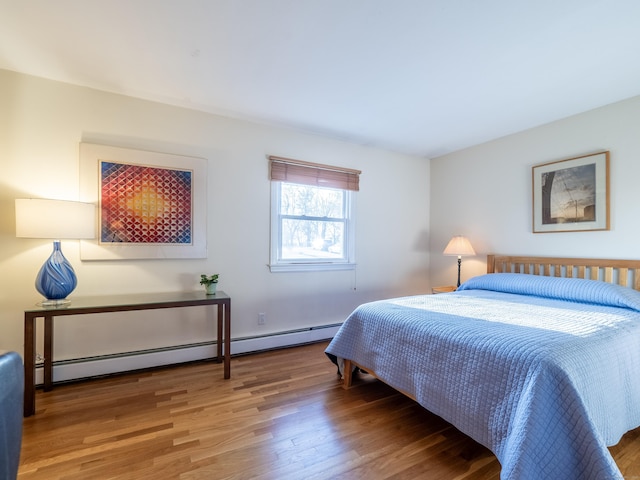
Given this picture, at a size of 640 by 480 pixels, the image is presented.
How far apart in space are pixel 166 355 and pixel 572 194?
392cm

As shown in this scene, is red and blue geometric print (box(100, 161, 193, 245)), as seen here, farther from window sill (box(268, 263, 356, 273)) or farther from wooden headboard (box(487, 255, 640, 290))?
wooden headboard (box(487, 255, 640, 290))

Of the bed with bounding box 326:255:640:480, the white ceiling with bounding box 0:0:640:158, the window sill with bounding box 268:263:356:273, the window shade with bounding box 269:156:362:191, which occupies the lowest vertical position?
the bed with bounding box 326:255:640:480

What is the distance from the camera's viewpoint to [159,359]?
2467 millimetres

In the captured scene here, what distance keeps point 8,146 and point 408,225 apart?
3.86 m

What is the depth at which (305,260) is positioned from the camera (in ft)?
10.3

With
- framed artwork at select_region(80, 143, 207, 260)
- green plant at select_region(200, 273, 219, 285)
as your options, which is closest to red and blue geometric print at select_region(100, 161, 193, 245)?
framed artwork at select_region(80, 143, 207, 260)

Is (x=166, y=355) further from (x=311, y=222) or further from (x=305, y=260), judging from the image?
(x=311, y=222)

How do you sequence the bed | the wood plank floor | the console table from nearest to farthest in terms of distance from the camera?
the bed < the wood plank floor < the console table

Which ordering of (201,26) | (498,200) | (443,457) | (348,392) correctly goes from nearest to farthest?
1. (443,457)
2. (201,26)
3. (348,392)
4. (498,200)

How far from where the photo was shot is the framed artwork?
2256mm

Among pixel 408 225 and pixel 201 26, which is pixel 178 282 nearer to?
pixel 201 26

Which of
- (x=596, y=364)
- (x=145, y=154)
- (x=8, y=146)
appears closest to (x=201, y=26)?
(x=145, y=154)

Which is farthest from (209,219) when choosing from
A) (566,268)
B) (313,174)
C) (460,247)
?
(566,268)

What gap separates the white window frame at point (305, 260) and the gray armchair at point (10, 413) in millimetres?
2154
